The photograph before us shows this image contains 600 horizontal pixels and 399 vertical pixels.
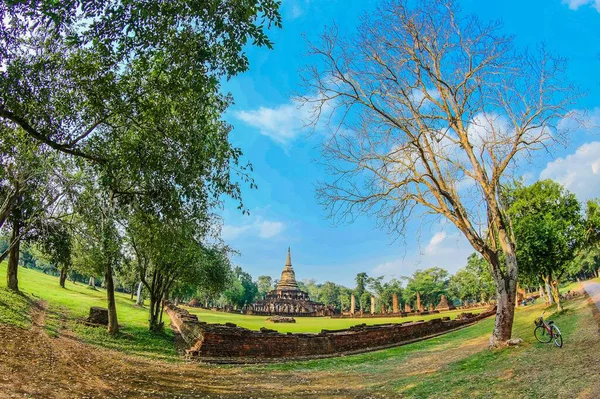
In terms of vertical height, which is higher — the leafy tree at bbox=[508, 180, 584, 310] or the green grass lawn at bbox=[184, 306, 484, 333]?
the leafy tree at bbox=[508, 180, 584, 310]

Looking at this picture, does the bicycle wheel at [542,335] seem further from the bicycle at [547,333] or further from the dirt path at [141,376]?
the dirt path at [141,376]

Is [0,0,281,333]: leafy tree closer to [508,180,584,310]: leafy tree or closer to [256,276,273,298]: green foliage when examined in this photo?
[508,180,584,310]: leafy tree

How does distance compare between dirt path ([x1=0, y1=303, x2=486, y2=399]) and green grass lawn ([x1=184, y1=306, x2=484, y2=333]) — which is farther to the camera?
green grass lawn ([x1=184, y1=306, x2=484, y2=333])

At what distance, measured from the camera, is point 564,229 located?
21.3 metres

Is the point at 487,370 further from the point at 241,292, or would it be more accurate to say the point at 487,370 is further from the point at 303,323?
the point at 241,292

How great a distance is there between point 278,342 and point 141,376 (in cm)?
581

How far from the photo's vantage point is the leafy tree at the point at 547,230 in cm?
1872

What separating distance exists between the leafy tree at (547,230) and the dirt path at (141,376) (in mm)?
9051

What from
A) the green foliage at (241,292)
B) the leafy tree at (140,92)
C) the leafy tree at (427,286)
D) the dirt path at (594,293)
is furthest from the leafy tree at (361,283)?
the leafy tree at (140,92)

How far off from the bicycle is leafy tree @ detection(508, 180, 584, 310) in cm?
860

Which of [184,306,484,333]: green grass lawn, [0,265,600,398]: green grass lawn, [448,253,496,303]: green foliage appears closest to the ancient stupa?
[184,306,484,333]: green grass lawn

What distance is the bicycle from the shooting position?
9887 millimetres

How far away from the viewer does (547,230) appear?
18688 millimetres

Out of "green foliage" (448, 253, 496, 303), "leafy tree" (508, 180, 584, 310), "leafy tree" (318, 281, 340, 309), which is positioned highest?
"leafy tree" (508, 180, 584, 310)
